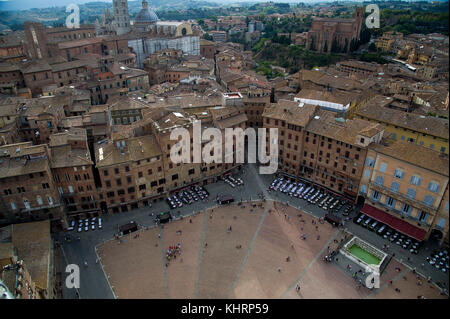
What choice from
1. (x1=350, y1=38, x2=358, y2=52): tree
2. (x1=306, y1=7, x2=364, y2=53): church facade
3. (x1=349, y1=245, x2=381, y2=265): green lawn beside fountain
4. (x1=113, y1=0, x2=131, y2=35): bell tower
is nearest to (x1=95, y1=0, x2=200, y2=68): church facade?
(x1=113, y1=0, x2=131, y2=35): bell tower

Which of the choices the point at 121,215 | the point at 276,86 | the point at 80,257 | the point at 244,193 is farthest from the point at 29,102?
the point at 276,86

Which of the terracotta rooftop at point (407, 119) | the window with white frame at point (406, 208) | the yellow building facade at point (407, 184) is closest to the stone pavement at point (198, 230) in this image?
the yellow building facade at point (407, 184)

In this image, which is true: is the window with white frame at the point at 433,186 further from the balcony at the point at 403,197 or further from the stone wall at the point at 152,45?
the stone wall at the point at 152,45

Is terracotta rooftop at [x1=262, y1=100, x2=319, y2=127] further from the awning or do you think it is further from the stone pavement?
the awning

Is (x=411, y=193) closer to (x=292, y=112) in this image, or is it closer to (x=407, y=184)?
(x=407, y=184)

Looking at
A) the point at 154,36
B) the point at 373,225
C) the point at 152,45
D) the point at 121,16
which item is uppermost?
the point at 121,16

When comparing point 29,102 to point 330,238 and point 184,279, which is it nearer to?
point 184,279

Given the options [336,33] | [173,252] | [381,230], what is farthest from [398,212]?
[336,33]
